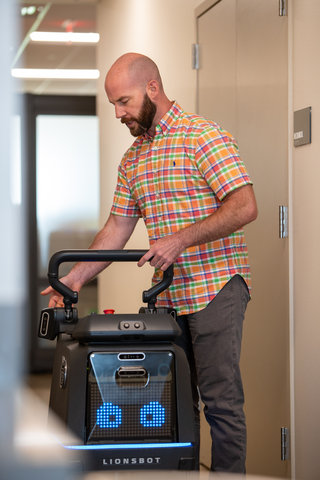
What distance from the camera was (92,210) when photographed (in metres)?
5.19

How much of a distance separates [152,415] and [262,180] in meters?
1.34

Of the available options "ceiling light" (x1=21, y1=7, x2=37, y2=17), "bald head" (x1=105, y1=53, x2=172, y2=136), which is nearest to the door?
"bald head" (x1=105, y1=53, x2=172, y2=136)

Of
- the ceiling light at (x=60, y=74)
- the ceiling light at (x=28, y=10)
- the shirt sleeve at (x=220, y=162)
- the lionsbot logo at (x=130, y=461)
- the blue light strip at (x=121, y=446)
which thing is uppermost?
the ceiling light at (x=28, y=10)

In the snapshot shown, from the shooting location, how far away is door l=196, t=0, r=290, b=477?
2135mm

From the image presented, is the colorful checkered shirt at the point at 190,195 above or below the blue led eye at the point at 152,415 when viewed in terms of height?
above

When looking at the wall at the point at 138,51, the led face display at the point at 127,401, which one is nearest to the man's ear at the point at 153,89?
the led face display at the point at 127,401

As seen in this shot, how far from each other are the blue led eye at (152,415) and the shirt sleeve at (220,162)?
664 millimetres

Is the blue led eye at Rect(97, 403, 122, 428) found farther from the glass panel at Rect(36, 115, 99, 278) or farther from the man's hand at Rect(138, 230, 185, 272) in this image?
the glass panel at Rect(36, 115, 99, 278)

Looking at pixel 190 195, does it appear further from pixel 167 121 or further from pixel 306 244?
pixel 306 244

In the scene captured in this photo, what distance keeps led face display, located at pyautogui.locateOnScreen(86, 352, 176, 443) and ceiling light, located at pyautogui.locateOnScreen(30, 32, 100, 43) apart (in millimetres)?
4135

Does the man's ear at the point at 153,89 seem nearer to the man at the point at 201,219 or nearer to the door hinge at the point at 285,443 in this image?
the man at the point at 201,219

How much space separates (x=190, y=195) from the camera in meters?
1.73

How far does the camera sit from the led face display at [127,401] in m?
1.14

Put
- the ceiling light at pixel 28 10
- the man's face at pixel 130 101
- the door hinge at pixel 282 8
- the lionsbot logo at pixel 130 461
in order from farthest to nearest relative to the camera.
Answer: the ceiling light at pixel 28 10
the door hinge at pixel 282 8
the man's face at pixel 130 101
the lionsbot logo at pixel 130 461
